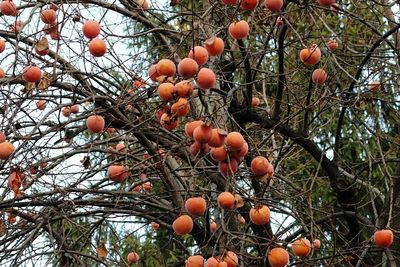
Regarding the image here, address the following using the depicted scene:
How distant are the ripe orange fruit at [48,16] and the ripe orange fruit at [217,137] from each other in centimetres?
117

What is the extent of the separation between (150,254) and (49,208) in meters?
3.15

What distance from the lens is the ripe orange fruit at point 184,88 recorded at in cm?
279

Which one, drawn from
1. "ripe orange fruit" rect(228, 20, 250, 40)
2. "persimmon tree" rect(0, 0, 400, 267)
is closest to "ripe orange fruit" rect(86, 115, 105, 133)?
"persimmon tree" rect(0, 0, 400, 267)

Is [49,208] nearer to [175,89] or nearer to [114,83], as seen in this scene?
[114,83]

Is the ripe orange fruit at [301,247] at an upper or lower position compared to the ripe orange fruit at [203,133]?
lower

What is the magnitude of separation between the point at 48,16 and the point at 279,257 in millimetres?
1531

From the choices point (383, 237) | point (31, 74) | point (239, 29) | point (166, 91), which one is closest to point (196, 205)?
point (166, 91)

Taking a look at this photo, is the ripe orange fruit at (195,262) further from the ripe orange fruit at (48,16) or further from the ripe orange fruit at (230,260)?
the ripe orange fruit at (48,16)

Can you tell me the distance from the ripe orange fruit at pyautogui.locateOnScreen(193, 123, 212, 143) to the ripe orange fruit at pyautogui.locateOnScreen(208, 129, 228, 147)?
13 mm

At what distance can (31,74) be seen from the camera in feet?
10.6

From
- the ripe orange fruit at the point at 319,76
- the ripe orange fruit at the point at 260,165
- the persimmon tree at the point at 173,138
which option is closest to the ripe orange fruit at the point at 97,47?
the persimmon tree at the point at 173,138

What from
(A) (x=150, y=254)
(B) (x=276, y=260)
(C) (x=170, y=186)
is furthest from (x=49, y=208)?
(A) (x=150, y=254)

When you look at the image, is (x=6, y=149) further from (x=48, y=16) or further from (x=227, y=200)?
(x=227, y=200)

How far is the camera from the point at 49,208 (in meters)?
4.30
